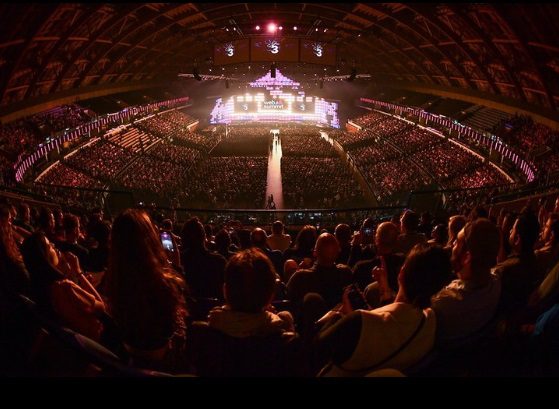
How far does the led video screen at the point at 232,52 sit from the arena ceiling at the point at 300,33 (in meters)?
1.74

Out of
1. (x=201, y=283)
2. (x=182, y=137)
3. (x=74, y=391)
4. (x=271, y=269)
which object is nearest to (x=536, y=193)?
(x=201, y=283)

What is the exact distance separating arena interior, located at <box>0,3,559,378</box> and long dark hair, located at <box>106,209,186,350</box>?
0.05ft

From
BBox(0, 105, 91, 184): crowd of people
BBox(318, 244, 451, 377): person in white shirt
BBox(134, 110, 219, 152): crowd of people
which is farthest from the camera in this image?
BBox(134, 110, 219, 152): crowd of people

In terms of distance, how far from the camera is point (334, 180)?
28.2 metres

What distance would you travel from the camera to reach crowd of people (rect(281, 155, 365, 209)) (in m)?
24.5

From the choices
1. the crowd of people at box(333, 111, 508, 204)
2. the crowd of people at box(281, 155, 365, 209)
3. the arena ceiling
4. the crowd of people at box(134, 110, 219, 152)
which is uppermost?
the arena ceiling

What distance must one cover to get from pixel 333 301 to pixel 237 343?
2.04 meters

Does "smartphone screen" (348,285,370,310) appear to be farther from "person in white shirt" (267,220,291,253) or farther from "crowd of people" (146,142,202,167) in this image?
"crowd of people" (146,142,202,167)

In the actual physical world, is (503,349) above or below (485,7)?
below

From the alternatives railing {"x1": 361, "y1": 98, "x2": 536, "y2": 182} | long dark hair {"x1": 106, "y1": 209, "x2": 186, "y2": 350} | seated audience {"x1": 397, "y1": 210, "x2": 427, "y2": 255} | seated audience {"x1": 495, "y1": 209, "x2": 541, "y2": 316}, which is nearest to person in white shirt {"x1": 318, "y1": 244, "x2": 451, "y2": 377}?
long dark hair {"x1": 106, "y1": 209, "x2": 186, "y2": 350}

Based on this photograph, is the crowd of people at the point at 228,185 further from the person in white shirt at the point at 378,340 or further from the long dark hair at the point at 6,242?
the person in white shirt at the point at 378,340

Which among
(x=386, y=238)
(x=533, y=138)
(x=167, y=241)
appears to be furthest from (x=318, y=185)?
(x=386, y=238)

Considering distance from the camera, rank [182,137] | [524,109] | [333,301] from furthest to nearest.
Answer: [182,137] < [524,109] < [333,301]

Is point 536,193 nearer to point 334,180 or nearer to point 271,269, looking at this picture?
point 271,269
